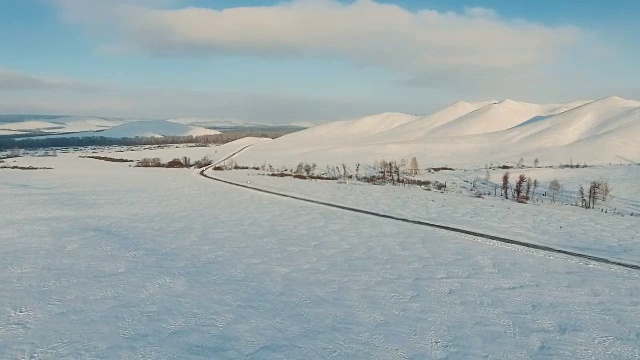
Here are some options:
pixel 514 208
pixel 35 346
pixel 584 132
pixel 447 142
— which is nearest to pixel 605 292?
pixel 35 346

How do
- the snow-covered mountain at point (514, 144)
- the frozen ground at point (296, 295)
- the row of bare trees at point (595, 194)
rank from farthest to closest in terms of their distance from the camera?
the snow-covered mountain at point (514, 144) → the row of bare trees at point (595, 194) → the frozen ground at point (296, 295)

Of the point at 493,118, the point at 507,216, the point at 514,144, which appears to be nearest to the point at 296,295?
the point at 507,216

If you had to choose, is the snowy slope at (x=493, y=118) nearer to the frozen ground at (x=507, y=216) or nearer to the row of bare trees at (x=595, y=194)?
the row of bare trees at (x=595, y=194)

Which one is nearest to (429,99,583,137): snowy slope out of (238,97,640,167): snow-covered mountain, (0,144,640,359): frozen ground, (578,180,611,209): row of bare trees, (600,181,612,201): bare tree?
(238,97,640,167): snow-covered mountain

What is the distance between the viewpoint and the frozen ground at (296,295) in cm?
908

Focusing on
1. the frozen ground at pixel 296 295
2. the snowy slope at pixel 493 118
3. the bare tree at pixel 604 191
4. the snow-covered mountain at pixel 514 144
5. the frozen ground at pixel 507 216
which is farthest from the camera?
the snowy slope at pixel 493 118

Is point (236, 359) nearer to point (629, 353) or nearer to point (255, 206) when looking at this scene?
point (629, 353)

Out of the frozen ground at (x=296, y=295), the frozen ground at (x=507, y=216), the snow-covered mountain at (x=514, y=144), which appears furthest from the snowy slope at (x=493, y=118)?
the frozen ground at (x=296, y=295)

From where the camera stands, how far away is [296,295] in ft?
39.0

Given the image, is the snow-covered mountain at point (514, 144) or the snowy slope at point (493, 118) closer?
the snow-covered mountain at point (514, 144)

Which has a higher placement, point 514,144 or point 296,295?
point 514,144

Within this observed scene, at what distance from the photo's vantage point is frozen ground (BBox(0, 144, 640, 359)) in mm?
9078

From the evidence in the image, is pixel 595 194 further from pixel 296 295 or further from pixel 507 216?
pixel 296 295

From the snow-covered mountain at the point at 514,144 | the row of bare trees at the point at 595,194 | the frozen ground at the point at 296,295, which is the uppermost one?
the snow-covered mountain at the point at 514,144
